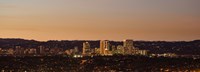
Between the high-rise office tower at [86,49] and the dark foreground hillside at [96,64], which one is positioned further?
the high-rise office tower at [86,49]

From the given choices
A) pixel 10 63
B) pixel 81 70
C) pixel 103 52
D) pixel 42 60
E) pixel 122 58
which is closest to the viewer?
pixel 81 70

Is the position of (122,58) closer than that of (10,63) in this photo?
No

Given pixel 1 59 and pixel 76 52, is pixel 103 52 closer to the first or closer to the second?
pixel 76 52

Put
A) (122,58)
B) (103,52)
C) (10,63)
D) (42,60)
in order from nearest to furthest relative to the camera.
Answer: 1. (10,63)
2. (42,60)
3. (122,58)
4. (103,52)

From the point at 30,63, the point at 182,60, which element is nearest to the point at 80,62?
the point at 30,63

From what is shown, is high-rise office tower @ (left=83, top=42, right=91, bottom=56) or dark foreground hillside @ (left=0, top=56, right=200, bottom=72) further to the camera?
high-rise office tower @ (left=83, top=42, right=91, bottom=56)

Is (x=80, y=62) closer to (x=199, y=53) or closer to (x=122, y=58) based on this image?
(x=122, y=58)
